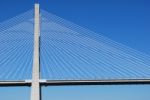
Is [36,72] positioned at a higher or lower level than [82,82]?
higher

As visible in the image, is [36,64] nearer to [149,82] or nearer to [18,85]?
[18,85]

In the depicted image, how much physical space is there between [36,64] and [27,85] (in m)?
1.19

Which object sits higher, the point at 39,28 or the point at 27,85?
the point at 39,28

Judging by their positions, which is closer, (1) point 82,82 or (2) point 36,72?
(2) point 36,72

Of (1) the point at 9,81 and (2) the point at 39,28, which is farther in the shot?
(2) the point at 39,28

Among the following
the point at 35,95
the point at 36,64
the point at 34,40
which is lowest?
the point at 35,95

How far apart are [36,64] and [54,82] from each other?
134 centimetres

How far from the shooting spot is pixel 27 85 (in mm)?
20375

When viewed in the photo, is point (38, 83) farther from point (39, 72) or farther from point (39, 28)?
point (39, 28)

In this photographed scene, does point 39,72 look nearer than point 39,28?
Yes

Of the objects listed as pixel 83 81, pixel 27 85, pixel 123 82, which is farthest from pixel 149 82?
pixel 27 85

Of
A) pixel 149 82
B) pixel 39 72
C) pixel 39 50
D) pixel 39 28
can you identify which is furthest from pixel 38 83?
pixel 149 82

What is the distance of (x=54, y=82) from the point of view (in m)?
20.0

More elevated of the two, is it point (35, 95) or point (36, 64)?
point (36, 64)
